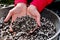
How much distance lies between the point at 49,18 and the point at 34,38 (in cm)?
29

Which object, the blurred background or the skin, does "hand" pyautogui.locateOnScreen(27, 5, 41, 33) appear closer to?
the skin

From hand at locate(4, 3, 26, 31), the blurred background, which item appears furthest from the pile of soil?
the blurred background

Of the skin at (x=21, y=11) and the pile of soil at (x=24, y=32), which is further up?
the skin at (x=21, y=11)

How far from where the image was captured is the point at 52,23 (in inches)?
64.3

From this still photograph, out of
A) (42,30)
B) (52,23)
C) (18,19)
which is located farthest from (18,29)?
(52,23)

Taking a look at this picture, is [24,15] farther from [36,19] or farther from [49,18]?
[49,18]

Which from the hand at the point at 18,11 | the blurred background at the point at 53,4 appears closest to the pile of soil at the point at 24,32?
the hand at the point at 18,11

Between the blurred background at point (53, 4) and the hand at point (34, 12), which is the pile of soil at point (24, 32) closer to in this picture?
the hand at point (34, 12)

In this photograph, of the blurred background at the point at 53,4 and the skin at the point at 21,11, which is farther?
the blurred background at the point at 53,4

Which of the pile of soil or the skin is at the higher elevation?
the skin

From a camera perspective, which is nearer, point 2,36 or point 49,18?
point 2,36

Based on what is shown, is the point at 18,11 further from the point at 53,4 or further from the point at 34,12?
the point at 53,4

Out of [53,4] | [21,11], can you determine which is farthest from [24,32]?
[53,4]

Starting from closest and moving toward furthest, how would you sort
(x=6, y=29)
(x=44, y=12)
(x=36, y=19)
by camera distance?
(x=36, y=19)
(x=6, y=29)
(x=44, y=12)
